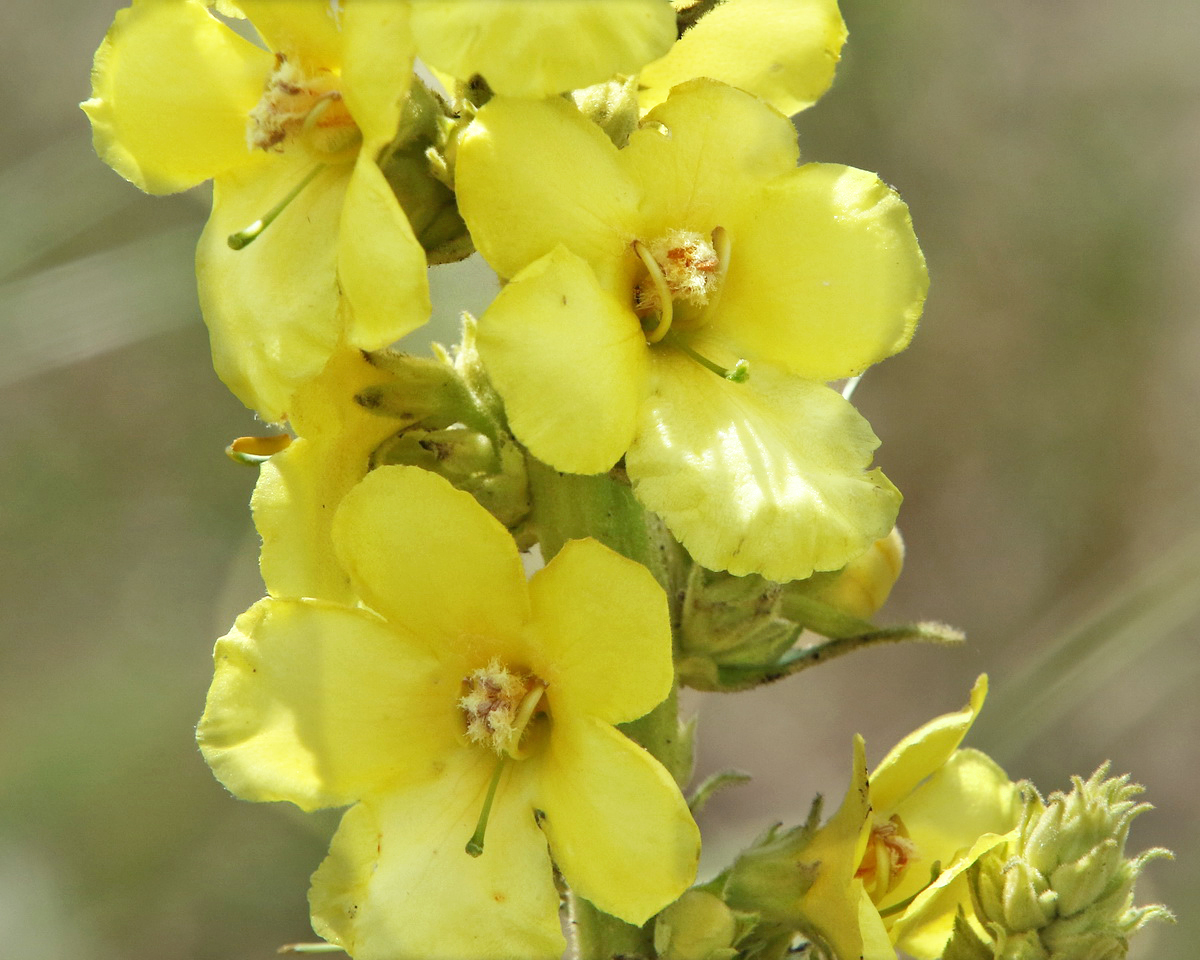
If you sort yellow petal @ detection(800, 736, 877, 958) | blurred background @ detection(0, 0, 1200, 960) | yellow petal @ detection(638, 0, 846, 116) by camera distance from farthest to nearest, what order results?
blurred background @ detection(0, 0, 1200, 960), yellow petal @ detection(638, 0, 846, 116), yellow petal @ detection(800, 736, 877, 958)

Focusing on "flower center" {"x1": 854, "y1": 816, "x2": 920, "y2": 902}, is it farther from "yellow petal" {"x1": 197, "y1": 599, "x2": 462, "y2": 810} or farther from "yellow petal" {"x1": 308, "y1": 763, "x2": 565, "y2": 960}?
"yellow petal" {"x1": 197, "y1": 599, "x2": 462, "y2": 810}

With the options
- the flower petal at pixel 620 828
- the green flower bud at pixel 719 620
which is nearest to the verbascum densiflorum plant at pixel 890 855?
the green flower bud at pixel 719 620

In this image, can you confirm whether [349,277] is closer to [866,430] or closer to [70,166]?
[866,430]

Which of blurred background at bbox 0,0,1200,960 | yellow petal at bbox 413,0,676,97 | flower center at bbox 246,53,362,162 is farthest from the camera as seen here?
blurred background at bbox 0,0,1200,960

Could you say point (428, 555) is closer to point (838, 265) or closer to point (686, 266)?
point (686, 266)

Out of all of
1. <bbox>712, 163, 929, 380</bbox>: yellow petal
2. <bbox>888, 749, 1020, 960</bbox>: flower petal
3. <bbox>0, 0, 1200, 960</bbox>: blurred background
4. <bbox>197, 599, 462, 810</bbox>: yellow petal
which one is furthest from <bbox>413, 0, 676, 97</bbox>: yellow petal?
<bbox>0, 0, 1200, 960</bbox>: blurred background

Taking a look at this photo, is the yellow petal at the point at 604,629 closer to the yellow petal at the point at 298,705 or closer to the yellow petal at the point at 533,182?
the yellow petal at the point at 298,705
